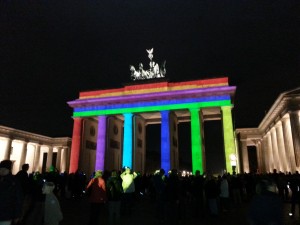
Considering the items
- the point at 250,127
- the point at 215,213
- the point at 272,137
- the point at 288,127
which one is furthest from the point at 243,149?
the point at 215,213

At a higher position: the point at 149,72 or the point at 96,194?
the point at 149,72

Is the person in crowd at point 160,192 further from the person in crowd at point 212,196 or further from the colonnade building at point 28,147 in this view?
the colonnade building at point 28,147

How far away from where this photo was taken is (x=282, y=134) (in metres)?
34.8

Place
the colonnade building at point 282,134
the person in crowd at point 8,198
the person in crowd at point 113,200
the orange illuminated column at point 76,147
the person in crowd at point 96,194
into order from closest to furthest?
the person in crowd at point 8,198 → the person in crowd at point 96,194 → the person in crowd at point 113,200 → the colonnade building at point 282,134 → the orange illuminated column at point 76,147

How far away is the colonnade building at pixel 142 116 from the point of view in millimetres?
35062

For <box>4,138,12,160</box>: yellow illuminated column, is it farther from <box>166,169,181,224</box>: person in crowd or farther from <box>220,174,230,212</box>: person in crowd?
<box>166,169,181,224</box>: person in crowd

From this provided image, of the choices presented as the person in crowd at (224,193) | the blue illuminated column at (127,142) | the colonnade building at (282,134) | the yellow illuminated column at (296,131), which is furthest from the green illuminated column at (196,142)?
the person in crowd at (224,193)

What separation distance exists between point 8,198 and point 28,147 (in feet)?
187

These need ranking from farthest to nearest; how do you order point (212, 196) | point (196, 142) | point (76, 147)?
point (76, 147) → point (196, 142) → point (212, 196)

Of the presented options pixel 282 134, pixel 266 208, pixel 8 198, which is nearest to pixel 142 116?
pixel 282 134

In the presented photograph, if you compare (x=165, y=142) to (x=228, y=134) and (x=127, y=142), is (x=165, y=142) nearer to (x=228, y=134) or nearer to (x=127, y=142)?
(x=127, y=142)

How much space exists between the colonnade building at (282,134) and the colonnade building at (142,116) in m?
6.02

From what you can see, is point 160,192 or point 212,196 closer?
point 160,192

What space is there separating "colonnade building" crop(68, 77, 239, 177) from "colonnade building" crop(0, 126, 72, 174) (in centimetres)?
1454
